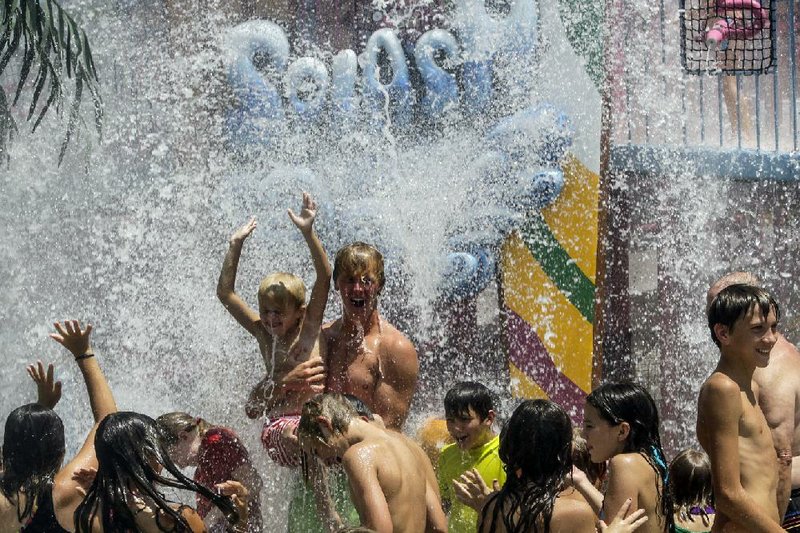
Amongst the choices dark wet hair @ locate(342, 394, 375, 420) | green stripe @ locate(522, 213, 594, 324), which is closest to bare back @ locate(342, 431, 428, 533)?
dark wet hair @ locate(342, 394, 375, 420)

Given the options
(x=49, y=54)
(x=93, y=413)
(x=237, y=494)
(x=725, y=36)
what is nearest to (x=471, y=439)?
(x=237, y=494)

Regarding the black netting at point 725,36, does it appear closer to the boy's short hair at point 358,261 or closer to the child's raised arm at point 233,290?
the boy's short hair at point 358,261

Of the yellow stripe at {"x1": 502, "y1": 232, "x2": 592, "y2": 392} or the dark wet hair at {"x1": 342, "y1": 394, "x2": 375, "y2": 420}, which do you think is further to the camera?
the yellow stripe at {"x1": 502, "y1": 232, "x2": 592, "y2": 392}

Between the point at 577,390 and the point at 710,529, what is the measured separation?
341cm

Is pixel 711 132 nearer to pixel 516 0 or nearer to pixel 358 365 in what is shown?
pixel 516 0

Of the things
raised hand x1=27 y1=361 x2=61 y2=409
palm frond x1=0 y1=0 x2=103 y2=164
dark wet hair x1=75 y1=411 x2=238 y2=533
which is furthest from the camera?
palm frond x1=0 y1=0 x2=103 y2=164

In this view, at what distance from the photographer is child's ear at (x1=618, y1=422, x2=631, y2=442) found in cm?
363

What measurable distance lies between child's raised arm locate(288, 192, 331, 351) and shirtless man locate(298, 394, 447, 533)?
3.12ft

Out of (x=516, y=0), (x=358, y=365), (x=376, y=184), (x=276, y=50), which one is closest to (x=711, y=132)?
(x=516, y=0)

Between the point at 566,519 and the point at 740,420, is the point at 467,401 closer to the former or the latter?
the point at 740,420

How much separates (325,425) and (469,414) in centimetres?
84

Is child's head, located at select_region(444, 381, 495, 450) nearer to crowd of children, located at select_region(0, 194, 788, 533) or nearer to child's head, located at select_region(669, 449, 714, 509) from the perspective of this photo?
crowd of children, located at select_region(0, 194, 788, 533)

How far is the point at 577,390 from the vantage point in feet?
23.9

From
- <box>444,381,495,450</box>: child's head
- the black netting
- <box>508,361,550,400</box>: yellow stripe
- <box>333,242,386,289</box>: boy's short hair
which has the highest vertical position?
the black netting
